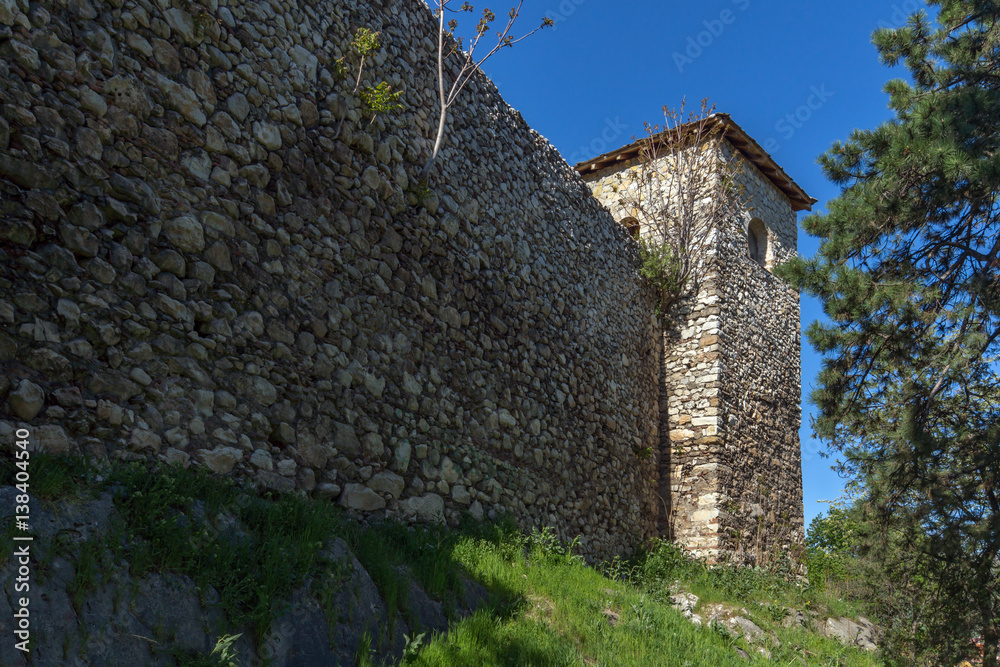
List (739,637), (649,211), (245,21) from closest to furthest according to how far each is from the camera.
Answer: (245,21), (739,637), (649,211)

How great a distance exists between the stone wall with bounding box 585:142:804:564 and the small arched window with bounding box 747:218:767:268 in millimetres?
93

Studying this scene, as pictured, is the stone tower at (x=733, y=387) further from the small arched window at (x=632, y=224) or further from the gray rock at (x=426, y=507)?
the gray rock at (x=426, y=507)

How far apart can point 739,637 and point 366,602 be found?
12.8ft

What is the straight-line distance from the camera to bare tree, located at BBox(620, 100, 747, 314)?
1010cm

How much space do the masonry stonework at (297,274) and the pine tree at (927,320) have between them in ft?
9.01

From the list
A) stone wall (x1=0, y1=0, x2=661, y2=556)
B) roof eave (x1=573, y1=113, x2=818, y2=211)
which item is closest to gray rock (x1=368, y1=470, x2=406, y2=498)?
stone wall (x1=0, y1=0, x2=661, y2=556)

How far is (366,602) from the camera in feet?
12.1

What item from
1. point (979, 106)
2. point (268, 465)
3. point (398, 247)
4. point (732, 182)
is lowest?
point (268, 465)

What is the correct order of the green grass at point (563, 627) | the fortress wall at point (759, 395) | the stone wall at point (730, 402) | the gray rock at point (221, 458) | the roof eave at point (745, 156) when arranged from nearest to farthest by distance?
1. the gray rock at point (221, 458)
2. the green grass at point (563, 627)
3. the stone wall at point (730, 402)
4. the fortress wall at point (759, 395)
5. the roof eave at point (745, 156)

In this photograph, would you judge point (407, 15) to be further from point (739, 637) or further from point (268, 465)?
point (739, 637)

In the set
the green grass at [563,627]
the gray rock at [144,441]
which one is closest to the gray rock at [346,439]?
the green grass at [563,627]

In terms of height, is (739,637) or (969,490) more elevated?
(969,490)

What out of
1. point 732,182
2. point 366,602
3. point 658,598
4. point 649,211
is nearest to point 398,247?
point 366,602

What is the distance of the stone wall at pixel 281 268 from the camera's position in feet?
11.1
